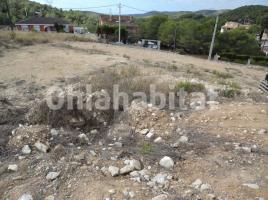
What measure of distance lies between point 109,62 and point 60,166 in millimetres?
9116

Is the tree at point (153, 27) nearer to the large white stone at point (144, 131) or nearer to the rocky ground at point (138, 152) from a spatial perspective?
the rocky ground at point (138, 152)

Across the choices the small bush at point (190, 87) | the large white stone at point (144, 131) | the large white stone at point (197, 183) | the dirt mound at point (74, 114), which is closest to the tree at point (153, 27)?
the small bush at point (190, 87)

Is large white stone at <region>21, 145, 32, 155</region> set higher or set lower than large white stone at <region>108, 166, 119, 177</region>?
lower

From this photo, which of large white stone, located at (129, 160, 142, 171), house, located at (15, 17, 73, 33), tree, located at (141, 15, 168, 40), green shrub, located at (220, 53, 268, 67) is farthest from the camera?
house, located at (15, 17, 73, 33)

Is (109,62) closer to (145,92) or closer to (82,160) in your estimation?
(145,92)

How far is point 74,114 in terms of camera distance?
14.8 feet

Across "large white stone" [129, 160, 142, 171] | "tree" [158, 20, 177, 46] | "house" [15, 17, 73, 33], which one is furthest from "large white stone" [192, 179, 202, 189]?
"house" [15, 17, 73, 33]

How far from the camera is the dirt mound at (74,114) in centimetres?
433

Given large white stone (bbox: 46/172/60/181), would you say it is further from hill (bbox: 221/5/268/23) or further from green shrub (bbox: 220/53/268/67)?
hill (bbox: 221/5/268/23)

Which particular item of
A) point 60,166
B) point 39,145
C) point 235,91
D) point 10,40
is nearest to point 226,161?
point 60,166

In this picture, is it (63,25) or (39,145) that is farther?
(63,25)

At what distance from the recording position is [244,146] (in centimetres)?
354

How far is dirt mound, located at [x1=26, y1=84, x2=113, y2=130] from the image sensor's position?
4.33 m

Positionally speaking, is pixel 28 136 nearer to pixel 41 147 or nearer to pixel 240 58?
pixel 41 147
